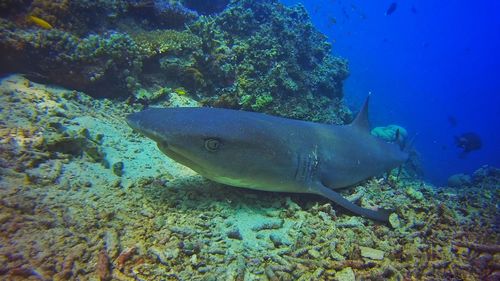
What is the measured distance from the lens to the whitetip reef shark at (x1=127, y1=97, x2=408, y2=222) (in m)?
2.85

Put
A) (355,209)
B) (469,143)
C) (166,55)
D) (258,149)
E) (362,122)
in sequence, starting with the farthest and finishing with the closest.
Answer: (469,143) < (166,55) < (362,122) < (355,209) < (258,149)

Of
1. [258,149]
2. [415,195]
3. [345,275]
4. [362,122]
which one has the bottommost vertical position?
[345,275]

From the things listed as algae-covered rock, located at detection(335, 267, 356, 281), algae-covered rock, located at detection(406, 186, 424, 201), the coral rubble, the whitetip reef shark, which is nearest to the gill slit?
the whitetip reef shark

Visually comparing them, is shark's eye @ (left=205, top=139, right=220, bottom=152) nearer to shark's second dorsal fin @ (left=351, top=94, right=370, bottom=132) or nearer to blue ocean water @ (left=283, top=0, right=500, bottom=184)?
shark's second dorsal fin @ (left=351, top=94, right=370, bottom=132)

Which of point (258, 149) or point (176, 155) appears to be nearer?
point (176, 155)

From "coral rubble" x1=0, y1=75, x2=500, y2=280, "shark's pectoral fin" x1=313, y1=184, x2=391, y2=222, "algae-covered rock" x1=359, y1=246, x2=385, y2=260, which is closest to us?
"coral rubble" x1=0, y1=75, x2=500, y2=280

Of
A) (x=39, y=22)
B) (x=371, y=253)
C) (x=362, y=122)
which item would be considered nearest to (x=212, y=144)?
(x=371, y=253)

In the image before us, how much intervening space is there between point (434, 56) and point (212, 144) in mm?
206717

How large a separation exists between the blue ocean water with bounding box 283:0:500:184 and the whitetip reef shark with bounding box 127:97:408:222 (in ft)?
372

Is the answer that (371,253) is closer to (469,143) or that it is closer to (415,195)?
(415,195)

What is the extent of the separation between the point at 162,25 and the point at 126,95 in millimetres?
3121

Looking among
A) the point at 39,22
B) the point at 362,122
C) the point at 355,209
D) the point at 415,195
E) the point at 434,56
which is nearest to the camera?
the point at 355,209

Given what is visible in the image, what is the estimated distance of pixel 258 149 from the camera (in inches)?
129

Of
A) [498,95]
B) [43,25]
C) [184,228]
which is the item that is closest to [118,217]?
[184,228]
